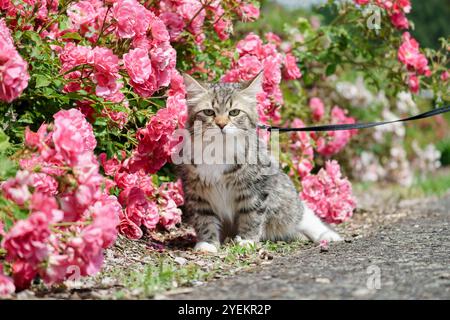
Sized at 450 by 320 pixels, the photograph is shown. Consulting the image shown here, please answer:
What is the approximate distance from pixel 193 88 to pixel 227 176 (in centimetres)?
62

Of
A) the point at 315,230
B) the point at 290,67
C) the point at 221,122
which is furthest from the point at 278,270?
the point at 290,67

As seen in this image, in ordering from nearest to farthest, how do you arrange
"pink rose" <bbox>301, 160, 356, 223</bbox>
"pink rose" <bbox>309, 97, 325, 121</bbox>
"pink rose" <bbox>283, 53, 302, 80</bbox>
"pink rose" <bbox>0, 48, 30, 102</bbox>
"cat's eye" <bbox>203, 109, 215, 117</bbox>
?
"pink rose" <bbox>0, 48, 30, 102</bbox> < "cat's eye" <bbox>203, 109, 215, 117</bbox> < "pink rose" <bbox>283, 53, 302, 80</bbox> < "pink rose" <bbox>301, 160, 356, 223</bbox> < "pink rose" <bbox>309, 97, 325, 121</bbox>

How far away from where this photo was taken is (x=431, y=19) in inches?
606

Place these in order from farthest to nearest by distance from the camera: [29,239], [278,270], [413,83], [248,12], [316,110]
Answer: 1. [316,110]
2. [413,83]
3. [248,12]
4. [278,270]
5. [29,239]

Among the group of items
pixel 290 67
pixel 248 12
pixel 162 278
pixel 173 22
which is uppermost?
pixel 248 12

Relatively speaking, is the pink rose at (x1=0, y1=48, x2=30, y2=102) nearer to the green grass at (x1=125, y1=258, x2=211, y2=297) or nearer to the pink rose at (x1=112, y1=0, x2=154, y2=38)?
the pink rose at (x1=112, y1=0, x2=154, y2=38)

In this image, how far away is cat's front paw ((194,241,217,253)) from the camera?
4.03 metres

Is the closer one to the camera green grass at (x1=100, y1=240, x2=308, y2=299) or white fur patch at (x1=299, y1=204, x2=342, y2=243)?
green grass at (x1=100, y1=240, x2=308, y2=299)

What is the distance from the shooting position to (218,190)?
4.16 meters

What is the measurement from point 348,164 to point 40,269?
6333mm

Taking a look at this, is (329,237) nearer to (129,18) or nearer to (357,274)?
(357,274)

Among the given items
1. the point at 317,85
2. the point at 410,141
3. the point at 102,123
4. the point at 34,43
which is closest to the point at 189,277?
the point at 102,123

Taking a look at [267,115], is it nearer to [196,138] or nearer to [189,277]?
[196,138]

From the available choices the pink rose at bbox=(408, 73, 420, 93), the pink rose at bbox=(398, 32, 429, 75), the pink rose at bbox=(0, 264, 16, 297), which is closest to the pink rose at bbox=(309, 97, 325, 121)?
the pink rose at bbox=(408, 73, 420, 93)
